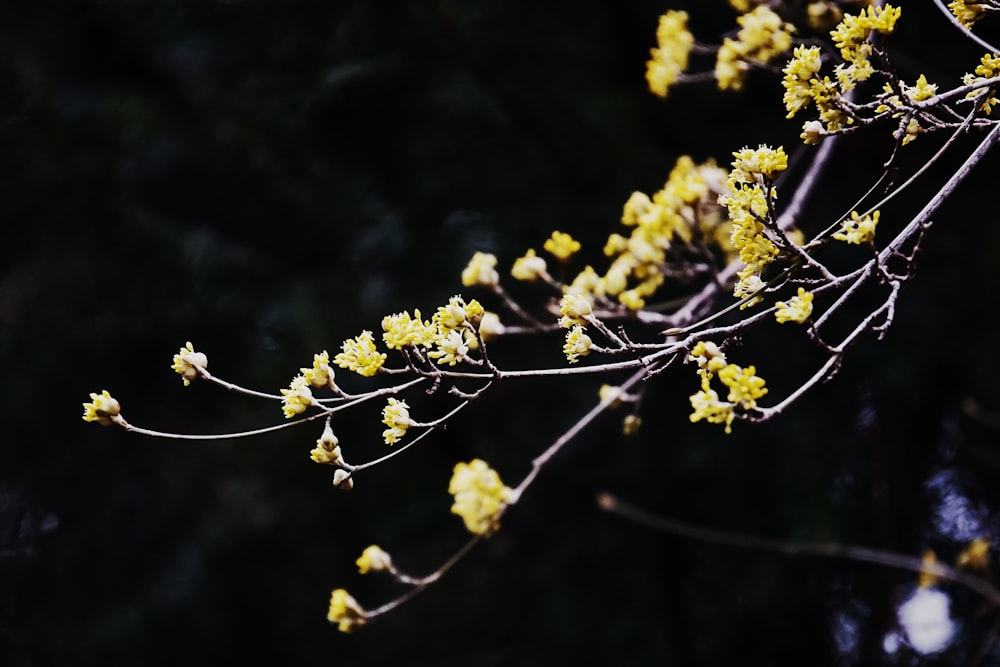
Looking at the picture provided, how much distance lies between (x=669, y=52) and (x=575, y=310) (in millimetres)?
614

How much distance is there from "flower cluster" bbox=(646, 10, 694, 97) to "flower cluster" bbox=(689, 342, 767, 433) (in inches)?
26.3

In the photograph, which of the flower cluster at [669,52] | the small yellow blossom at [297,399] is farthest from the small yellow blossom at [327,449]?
the flower cluster at [669,52]

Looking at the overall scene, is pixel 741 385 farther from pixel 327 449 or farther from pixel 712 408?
pixel 327 449

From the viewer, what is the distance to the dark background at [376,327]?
1821 millimetres

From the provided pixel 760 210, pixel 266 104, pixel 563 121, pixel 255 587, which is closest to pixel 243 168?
pixel 266 104

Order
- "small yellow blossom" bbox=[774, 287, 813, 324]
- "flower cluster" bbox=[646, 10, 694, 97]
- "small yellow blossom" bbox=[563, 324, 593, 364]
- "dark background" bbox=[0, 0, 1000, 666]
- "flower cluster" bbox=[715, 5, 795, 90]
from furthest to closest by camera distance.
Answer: "dark background" bbox=[0, 0, 1000, 666] → "flower cluster" bbox=[646, 10, 694, 97] → "flower cluster" bbox=[715, 5, 795, 90] → "small yellow blossom" bbox=[563, 324, 593, 364] → "small yellow blossom" bbox=[774, 287, 813, 324]

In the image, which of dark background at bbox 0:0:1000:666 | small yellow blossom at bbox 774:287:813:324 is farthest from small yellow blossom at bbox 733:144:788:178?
dark background at bbox 0:0:1000:666

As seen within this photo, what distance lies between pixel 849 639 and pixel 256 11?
202 centimetres

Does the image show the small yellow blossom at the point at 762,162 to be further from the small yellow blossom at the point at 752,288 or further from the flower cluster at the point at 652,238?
the flower cluster at the point at 652,238

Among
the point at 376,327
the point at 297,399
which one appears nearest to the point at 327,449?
the point at 297,399

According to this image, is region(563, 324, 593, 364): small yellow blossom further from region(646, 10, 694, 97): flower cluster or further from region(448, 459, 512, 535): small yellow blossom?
region(646, 10, 694, 97): flower cluster

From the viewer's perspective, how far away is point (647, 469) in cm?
195

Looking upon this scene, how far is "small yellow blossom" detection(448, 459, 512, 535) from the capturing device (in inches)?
31.6

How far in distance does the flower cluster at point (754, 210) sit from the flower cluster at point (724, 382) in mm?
53
